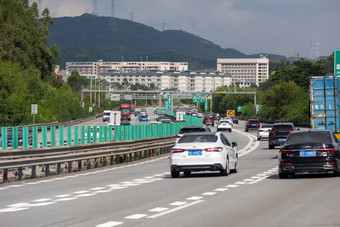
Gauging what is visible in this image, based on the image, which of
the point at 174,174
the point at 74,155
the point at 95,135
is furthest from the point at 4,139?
the point at 95,135

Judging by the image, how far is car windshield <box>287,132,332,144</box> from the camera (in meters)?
20.6

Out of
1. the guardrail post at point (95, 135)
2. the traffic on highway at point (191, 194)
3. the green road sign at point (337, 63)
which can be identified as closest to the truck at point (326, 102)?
the traffic on highway at point (191, 194)

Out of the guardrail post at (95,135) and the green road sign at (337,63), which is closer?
the guardrail post at (95,135)

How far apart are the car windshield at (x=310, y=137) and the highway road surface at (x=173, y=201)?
108 centimetres

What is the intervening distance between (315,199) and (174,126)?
33326mm

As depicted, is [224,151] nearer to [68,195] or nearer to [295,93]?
[68,195]

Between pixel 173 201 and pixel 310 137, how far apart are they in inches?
293

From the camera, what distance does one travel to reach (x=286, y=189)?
17234 mm

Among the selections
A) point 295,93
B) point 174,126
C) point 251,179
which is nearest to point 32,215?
point 251,179

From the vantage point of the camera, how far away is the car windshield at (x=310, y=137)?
67.7 feet

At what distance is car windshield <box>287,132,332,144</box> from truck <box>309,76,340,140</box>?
40.1 ft

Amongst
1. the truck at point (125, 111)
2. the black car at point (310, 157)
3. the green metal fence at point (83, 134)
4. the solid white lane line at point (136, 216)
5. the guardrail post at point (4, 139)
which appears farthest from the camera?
the truck at point (125, 111)

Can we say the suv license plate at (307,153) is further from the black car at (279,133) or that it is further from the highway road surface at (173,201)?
the black car at (279,133)

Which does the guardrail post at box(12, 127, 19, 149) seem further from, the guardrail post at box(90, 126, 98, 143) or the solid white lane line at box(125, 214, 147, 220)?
the solid white lane line at box(125, 214, 147, 220)
